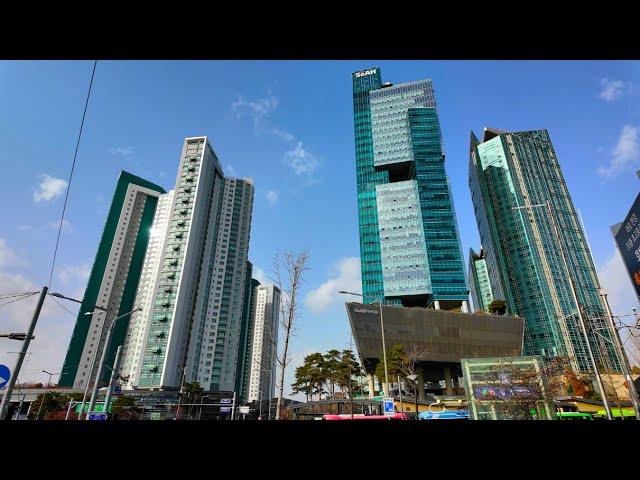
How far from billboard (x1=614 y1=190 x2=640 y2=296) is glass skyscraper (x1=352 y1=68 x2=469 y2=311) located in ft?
244

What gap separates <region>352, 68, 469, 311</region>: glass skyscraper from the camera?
10950cm

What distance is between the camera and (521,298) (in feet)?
433

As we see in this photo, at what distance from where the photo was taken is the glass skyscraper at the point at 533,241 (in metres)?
120

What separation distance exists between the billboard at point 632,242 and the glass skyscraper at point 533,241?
87.2 metres

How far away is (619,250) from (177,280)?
8730cm

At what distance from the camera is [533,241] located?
434 ft

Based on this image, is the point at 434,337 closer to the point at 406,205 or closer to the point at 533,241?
the point at 406,205

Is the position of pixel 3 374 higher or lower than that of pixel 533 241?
lower

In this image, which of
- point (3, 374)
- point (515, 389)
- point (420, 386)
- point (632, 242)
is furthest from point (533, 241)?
point (3, 374)

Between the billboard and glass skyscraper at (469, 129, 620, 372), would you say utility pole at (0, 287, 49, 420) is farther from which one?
glass skyscraper at (469, 129, 620, 372)

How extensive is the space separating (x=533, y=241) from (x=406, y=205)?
170 ft

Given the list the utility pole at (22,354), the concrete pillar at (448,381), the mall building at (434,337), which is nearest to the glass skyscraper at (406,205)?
the mall building at (434,337)
